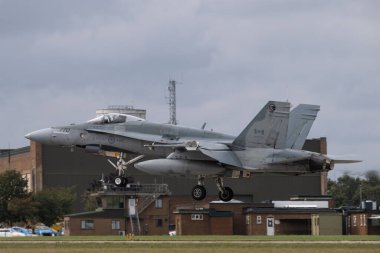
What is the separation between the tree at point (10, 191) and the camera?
133 meters

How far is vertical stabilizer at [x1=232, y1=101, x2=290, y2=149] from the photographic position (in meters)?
67.6

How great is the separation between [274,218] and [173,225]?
701 inches

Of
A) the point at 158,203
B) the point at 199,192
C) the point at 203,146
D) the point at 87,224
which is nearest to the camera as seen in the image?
the point at 203,146

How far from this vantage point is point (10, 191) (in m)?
136

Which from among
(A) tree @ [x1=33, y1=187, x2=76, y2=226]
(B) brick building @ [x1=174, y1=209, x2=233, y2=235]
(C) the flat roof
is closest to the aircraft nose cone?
(B) brick building @ [x1=174, y1=209, x2=233, y2=235]

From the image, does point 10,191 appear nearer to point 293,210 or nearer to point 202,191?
point 293,210

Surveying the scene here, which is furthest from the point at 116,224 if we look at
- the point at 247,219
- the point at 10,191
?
the point at 10,191

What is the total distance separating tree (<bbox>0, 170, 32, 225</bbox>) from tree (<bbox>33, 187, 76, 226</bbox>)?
2.05 metres

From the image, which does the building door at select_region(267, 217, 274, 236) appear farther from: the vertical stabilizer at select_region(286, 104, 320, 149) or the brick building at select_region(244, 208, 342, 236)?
the vertical stabilizer at select_region(286, 104, 320, 149)

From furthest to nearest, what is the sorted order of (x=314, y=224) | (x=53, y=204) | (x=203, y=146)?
(x=53, y=204) < (x=314, y=224) < (x=203, y=146)

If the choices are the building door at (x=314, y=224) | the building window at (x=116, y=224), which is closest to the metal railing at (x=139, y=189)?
the building window at (x=116, y=224)

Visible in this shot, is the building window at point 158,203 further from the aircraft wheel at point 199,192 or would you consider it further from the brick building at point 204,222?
the aircraft wheel at point 199,192

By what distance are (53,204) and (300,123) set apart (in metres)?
63.8
